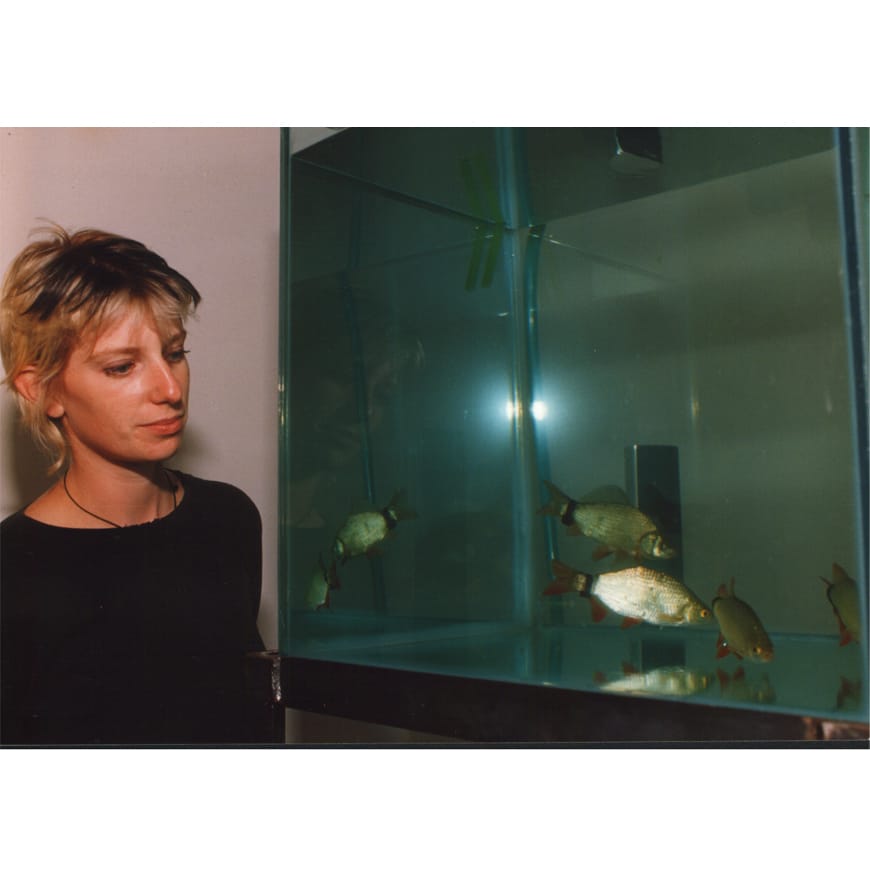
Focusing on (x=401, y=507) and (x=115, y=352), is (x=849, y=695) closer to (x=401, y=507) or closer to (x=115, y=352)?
(x=401, y=507)

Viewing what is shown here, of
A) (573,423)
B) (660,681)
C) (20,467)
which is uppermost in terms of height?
(573,423)

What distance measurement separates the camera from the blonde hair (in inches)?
70.3

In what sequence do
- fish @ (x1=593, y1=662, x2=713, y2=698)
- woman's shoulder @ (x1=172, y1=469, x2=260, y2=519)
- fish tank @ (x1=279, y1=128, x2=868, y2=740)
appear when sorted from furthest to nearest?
woman's shoulder @ (x1=172, y1=469, x2=260, y2=519) → fish tank @ (x1=279, y1=128, x2=868, y2=740) → fish @ (x1=593, y1=662, x2=713, y2=698)

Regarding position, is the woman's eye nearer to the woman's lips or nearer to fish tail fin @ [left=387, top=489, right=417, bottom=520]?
the woman's lips

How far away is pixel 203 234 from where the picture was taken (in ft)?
6.92

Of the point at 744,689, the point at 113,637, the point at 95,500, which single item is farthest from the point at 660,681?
the point at 95,500

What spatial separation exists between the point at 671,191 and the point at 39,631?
5.58 ft

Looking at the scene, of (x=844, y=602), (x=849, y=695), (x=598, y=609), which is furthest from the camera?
(x=598, y=609)

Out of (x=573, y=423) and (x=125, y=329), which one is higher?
(x=125, y=329)

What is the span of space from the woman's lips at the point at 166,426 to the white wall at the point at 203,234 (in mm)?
95

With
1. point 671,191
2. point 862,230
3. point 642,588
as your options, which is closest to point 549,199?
point 671,191

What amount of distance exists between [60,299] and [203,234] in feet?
1.40

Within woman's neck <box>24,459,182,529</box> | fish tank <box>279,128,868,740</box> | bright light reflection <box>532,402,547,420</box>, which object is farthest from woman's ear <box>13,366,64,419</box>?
bright light reflection <box>532,402,547,420</box>

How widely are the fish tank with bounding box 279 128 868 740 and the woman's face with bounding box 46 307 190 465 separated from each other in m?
0.32
